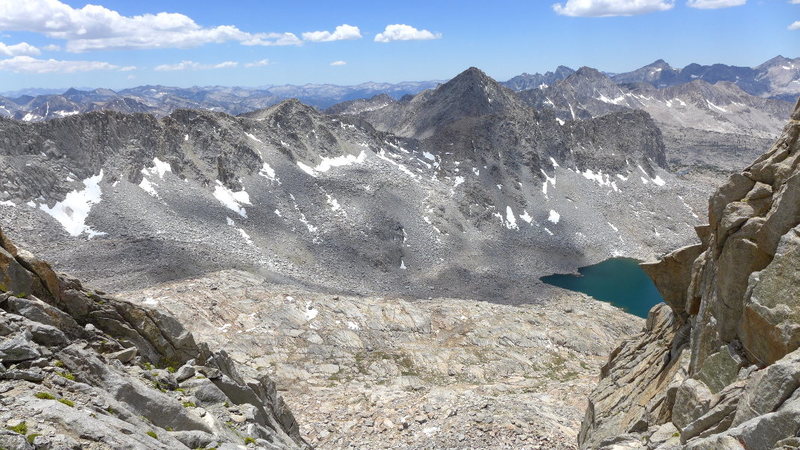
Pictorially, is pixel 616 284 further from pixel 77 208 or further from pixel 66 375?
pixel 66 375

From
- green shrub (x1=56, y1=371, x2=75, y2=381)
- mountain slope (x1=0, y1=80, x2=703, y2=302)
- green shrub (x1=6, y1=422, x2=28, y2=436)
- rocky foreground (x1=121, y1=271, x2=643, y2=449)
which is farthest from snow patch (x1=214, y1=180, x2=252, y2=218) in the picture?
green shrub (x1=6, y1=422, x2=28, y2=436)

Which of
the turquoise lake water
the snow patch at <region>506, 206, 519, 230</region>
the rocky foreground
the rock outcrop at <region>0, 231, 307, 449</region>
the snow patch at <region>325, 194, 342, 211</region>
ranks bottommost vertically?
the turquoise lake water

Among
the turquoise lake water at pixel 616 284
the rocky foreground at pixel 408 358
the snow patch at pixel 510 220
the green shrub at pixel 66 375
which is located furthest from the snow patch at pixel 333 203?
the green shrub at pixel 66 375

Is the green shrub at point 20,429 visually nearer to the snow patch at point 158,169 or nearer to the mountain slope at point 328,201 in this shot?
the mountain slope at point 328,201

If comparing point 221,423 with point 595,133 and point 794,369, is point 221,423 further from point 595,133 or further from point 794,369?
point 595,133

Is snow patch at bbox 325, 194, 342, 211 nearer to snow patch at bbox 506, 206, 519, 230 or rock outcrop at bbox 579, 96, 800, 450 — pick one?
snow patch at bbox 506, 206, 519, 230

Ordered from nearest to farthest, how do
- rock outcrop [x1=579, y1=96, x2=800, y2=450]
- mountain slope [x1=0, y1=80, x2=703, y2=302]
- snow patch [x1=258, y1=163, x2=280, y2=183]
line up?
rock outcrop [x1=579, y1=96, x2=800, y2=450]
mountain slope [x1=0, y1=80, x2=703, y2=302]
snow patch [x1=258, y1=163, x2=280, y2=183]
